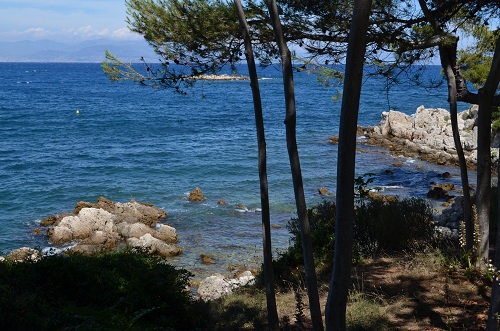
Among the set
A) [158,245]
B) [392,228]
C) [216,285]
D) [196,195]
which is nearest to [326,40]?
[392,228]

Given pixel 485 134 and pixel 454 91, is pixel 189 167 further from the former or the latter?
pixel 485 134

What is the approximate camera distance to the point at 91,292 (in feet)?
20.5

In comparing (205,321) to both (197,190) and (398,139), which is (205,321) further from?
(398,139)

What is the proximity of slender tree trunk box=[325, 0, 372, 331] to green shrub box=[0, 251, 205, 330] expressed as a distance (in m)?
1.72

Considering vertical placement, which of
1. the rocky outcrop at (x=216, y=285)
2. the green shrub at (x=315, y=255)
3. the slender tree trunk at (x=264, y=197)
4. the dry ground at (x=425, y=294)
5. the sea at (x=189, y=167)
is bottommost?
the sea at (x=189, y=167)

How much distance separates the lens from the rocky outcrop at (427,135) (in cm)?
2894

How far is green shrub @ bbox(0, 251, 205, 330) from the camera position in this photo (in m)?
5.01

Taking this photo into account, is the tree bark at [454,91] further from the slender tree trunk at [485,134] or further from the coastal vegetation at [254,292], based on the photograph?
the coastal vegetation at [254,292]

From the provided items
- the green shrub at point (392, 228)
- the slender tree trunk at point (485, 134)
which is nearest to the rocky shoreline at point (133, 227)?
the green shrub at point (392, 228)

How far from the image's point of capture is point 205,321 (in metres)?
6.95

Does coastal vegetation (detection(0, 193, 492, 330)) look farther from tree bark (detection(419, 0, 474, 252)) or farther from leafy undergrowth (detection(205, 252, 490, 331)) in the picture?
tree bark (detection(419, 0, 474, 252))

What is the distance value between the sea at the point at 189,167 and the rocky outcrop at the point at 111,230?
448 mm

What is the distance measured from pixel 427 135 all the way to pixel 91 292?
29.5 meters

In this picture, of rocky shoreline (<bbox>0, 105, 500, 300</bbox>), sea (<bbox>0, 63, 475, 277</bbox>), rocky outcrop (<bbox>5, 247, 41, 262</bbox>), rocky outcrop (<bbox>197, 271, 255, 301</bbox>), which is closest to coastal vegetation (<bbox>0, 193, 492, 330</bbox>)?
rocky outcrop (<bbox>5, 247, 41, 262</bbox>)
